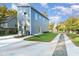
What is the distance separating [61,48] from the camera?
5832mm

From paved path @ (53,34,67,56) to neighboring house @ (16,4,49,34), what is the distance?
0.52 meters

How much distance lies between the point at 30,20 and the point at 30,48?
767mm

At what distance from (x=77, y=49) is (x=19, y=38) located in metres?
1.57

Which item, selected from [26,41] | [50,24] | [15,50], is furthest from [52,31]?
[15,50]

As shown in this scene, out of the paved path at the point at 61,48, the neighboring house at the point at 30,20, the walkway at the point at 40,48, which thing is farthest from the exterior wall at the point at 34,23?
the paved path at the point at 61,48

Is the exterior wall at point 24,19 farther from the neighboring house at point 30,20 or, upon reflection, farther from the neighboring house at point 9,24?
the neighboring house at point 9,24

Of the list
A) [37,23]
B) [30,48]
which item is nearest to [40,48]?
[30,48]

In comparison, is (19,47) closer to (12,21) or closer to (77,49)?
(12,21)

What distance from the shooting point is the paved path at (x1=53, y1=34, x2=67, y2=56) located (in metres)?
5.60

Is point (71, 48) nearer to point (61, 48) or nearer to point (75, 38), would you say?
point (61, 48)

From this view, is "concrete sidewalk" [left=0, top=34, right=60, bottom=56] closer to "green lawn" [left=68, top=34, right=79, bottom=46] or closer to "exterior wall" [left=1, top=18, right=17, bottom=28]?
"green lawn" [left=68, top=34, right=79, bottom=46]

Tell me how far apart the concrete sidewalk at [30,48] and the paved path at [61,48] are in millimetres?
95

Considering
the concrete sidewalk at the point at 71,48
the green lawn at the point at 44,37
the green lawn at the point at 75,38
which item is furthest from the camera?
the green lawn at the point at 44,37

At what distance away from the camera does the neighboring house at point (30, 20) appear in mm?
6027
